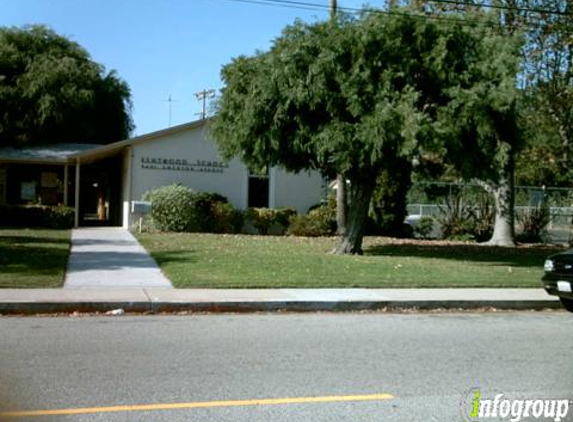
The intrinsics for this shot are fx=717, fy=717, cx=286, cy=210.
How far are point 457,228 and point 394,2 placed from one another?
8.61 meters

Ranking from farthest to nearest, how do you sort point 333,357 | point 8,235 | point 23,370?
point 8,235 < point 333,357 < point 23,370

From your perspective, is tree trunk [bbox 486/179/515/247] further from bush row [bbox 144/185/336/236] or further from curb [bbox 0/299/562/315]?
curb [bbox 0/299/562/315]

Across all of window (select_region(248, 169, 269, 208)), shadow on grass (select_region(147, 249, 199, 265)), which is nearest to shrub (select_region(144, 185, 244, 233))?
window (select_region(248, 169, 269, 208))

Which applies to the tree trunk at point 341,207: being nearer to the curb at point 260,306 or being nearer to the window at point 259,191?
the window at point 259,191

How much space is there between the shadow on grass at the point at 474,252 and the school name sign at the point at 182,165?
7726 mm

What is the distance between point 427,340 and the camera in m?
8.88

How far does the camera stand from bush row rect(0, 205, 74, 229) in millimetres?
25734

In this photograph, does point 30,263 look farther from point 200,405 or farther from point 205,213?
point 205,213

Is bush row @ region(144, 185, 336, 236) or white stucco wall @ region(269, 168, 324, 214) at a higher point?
white stucco wall @ region(269, 168, 324, 214)

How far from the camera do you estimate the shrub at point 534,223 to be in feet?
88.9

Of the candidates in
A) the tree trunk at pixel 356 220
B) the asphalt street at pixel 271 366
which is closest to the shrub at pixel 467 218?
the tree trunk at pixel 356 220

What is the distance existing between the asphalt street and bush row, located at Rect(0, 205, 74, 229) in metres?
16.6

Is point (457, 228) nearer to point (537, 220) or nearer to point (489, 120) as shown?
point (537, 220)

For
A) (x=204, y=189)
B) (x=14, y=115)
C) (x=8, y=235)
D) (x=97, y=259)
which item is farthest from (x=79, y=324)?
(x=14, y=115)
